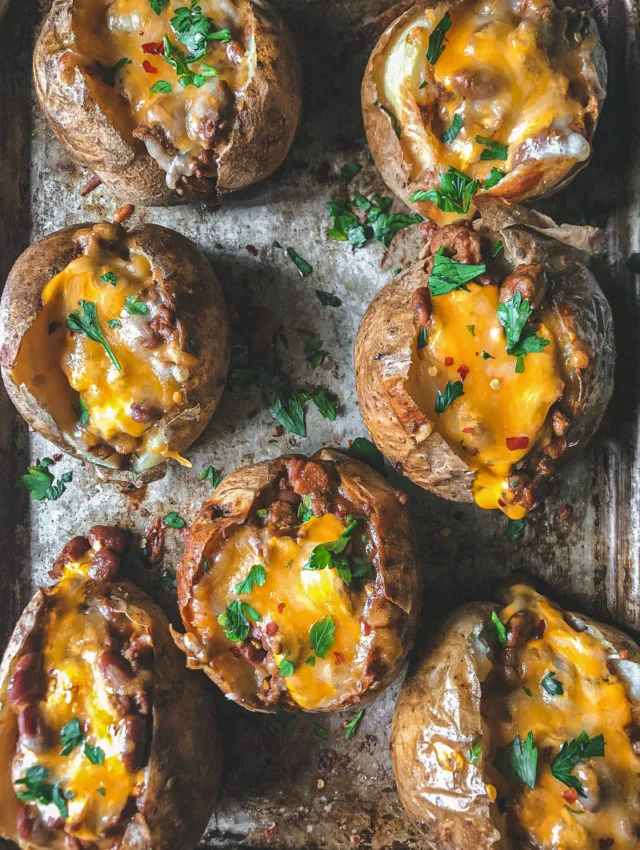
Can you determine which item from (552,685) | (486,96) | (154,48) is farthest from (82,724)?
(486,96)

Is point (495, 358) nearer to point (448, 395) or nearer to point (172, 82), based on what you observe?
point (448, 395)

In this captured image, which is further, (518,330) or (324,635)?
(324,635)

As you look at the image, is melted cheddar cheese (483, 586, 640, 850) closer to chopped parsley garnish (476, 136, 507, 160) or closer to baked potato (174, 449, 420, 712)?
baked potato (174, 449, 420, 712)

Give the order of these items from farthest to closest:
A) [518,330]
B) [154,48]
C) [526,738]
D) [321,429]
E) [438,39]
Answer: [321,429]
[154,48]
[438,39]
[526,738]
[518,330]

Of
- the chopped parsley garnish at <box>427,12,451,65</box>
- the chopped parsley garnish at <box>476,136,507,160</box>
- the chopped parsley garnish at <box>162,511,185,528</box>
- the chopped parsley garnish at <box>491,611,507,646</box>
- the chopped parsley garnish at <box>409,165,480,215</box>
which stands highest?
the chopped parsley garnish at <box>427,12,451,65</box>

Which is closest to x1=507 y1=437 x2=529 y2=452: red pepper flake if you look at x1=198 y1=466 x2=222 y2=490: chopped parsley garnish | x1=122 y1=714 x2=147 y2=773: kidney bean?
x1=198 y1=466 x2=222 y2=490: chopped parsley garnish

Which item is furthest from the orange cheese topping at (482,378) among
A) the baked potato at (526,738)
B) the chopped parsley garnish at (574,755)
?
the chopped parsley garnish at (574,755)
